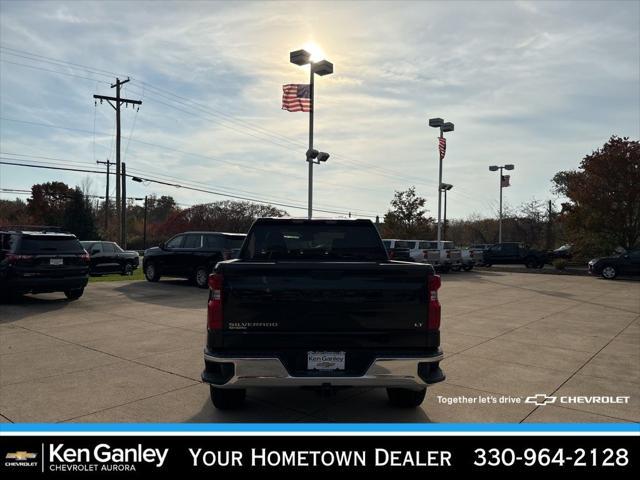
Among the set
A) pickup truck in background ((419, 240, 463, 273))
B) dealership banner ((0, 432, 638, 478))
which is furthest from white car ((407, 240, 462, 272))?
dealership banner ((0, 432, 638, 478))

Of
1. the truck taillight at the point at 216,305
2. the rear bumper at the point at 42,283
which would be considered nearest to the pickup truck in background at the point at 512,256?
the rear bumper at the point at 42,283

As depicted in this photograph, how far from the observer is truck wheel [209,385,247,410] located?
4.66 metres

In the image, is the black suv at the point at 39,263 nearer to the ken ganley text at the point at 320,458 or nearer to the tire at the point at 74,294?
the tire at the point at 74,294

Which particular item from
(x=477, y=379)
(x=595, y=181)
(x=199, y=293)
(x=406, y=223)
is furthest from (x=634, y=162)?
(x=477, y=379)

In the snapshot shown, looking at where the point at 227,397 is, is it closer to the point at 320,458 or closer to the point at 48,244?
Answer: the point at 320,458

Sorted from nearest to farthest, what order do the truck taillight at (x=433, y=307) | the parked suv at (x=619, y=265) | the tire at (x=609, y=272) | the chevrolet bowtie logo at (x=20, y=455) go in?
1. the chevrolet bowtie logo at (x=20, y=455)
2. the truck taillight at (x=433, y=307)
3. the parked suv at (x=619, y=265)
4. the tire at (x=609, y=272)

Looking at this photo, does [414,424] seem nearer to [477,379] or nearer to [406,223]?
[477,379]

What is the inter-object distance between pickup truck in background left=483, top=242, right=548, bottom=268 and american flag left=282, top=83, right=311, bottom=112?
64.0 ft

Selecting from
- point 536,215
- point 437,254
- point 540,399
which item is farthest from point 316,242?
point 536,215

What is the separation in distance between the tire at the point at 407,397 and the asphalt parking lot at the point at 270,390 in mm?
108

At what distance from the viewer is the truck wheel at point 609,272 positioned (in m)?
24.1

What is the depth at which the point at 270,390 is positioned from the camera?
5.46 m

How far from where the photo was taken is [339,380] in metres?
3.98

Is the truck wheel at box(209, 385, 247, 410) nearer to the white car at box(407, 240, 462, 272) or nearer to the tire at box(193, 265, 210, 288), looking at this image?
the tire at box(193, 265, 210, 288)
